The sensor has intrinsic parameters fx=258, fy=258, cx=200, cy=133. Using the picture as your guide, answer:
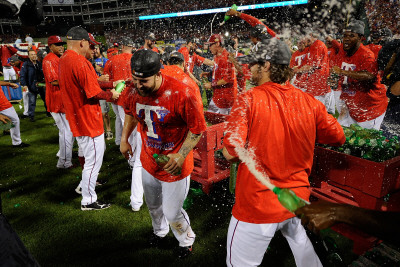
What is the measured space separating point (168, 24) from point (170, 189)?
48.2m

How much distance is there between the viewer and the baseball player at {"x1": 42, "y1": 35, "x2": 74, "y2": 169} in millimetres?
5547

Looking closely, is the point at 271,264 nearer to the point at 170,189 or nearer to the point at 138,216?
the point at 170,189

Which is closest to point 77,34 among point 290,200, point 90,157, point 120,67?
point 90,157

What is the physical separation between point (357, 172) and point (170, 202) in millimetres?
2134

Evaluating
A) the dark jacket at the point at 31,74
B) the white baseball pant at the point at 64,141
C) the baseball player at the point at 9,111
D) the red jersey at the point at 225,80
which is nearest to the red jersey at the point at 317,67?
the red jersey at the point at 225,80

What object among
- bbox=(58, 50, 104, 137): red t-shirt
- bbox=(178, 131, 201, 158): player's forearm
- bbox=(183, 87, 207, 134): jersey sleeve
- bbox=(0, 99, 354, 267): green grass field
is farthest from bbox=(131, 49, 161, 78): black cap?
bbox=(0, 99, 354, 267): green grass field

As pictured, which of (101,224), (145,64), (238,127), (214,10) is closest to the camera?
(238,127)

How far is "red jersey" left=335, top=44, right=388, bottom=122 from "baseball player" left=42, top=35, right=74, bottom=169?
5707 millimetres

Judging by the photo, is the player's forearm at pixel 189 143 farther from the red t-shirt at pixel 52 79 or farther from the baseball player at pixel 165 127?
the red t-shirt at pixel 52 79

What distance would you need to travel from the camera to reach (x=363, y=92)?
4.58 meters

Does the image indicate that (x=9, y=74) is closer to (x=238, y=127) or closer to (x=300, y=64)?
(x=300, y=64)

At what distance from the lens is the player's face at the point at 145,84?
2482 millimetres

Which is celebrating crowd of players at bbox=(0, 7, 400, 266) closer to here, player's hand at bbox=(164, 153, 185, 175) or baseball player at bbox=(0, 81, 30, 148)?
player's hand at bbox=(164, 153, 185, 175)

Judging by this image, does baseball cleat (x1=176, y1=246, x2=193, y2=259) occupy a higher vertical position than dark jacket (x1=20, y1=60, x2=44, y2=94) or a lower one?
lower
